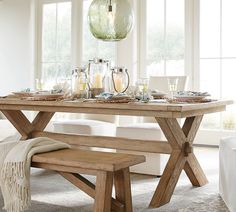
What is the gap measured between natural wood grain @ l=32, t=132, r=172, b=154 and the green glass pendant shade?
0.85m

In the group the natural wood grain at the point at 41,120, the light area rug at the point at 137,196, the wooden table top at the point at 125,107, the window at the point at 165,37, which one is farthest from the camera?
the window at the point at 165,37

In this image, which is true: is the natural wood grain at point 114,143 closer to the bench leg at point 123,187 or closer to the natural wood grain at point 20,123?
the natural wood grain at point 20,123

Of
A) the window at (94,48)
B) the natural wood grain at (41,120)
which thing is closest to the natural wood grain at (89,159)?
the natural wood grain at (41,120)

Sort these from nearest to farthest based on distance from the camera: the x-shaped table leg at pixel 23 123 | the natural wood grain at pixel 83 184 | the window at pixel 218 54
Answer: the natural wood grain at pixel 83 184 → the x-shaped table leg at pixel 23 123 → the window at pixel 218 54

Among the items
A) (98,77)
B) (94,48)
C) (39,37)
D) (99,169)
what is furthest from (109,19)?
(39,37)

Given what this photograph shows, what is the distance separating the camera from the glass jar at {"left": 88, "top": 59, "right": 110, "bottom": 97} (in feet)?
12.5

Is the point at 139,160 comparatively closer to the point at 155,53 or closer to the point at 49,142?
the point at 49,142

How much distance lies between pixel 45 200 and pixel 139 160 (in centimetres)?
95

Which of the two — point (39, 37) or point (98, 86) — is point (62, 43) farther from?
point (98, 86)

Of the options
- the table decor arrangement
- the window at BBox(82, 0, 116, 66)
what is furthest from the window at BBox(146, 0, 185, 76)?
the table decor arrangement

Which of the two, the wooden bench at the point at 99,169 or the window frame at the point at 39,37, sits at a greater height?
the window frame at the point at 39,37

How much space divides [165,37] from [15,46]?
2429 millimetres

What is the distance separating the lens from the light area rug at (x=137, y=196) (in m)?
3.18

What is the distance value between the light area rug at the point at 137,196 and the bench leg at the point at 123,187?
0.33 metres
